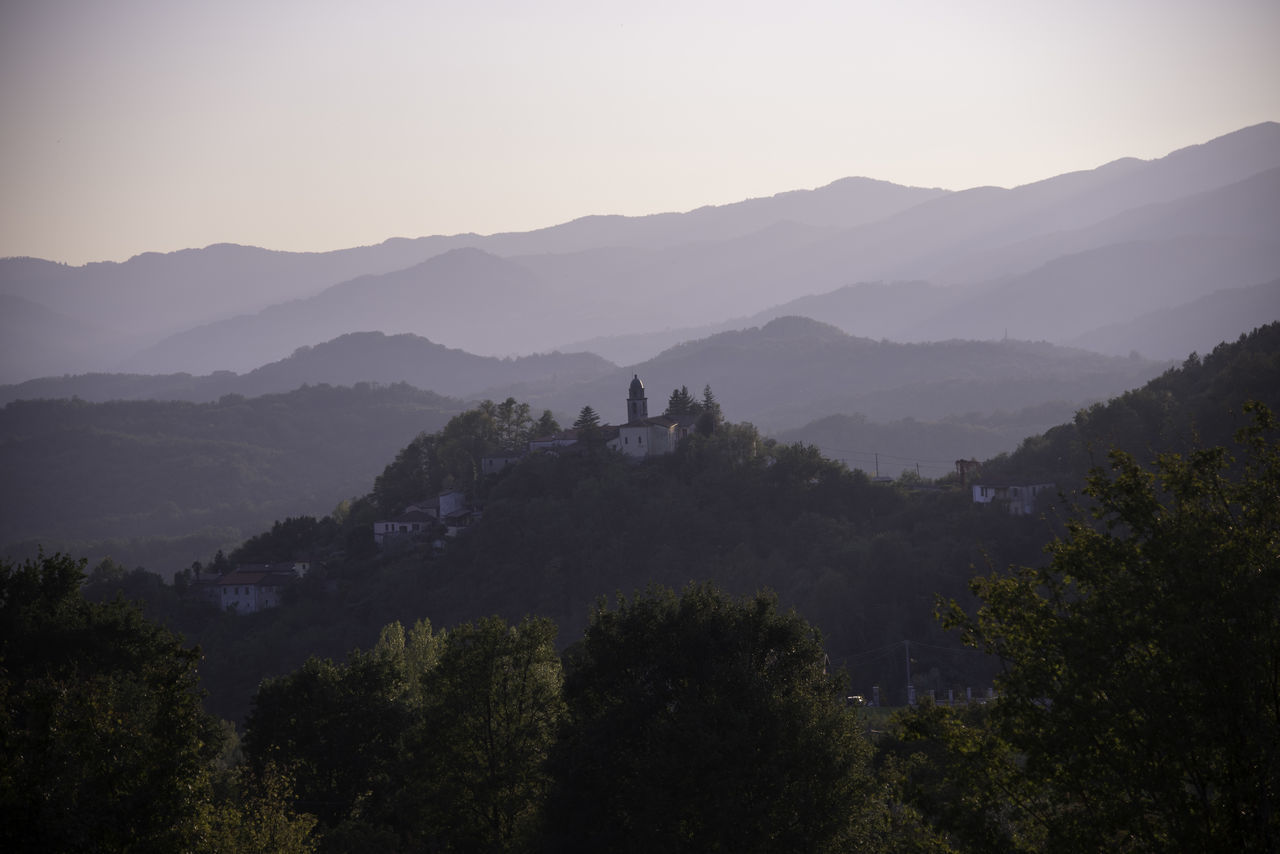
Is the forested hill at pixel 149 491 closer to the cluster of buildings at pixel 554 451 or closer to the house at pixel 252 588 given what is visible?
the house at pixel 252 588

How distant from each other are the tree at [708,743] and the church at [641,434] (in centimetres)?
5323

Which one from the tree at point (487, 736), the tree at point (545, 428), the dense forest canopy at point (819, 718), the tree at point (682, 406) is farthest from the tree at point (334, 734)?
the tree at point (682, 406)

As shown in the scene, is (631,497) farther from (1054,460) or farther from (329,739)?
(329,739)

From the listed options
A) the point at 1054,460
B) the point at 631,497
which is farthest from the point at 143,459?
the point at 1054,460

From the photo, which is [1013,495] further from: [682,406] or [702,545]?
[682,406]

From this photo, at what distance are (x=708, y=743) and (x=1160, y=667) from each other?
8.24 m

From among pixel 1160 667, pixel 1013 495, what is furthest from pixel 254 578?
pixel 1160 667

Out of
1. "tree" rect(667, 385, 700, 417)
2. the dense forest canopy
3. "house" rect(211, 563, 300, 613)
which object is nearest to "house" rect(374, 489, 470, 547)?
"house" rect(211, 563, 300, 613)

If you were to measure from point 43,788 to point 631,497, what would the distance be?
2308 inches

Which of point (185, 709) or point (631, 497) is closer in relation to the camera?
point (185, 709)

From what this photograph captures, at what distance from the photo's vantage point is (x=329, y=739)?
2564cm

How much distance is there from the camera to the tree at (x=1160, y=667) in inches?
394

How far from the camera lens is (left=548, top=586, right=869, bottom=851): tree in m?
17.1

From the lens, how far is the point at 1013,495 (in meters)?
67.8
